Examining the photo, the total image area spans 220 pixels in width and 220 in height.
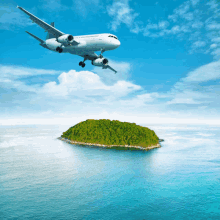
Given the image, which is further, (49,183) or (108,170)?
(108,170)

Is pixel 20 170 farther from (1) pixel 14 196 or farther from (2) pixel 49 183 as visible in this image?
(1) pixel 14 196

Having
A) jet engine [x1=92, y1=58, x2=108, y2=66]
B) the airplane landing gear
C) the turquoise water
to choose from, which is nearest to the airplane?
jet engine [x1=92, y1=58, x2=108, y2=66]

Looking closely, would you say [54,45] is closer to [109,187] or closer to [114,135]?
[109,187]

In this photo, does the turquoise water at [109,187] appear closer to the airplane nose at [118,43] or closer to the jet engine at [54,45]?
the jet engine at [54,45]

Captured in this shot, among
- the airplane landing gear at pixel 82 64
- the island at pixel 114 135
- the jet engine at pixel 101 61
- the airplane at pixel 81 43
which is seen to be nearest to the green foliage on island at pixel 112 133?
the island at pixel 114 135

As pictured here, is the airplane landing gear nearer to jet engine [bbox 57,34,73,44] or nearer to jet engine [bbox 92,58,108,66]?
jet engine [bbox 92,58,108,66]

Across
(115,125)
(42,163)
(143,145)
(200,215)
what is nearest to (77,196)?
(200,215)

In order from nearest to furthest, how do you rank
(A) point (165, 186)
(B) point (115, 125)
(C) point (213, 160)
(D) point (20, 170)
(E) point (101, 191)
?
1. (E) point (101, 191)
2. (A) point (165, 186)
3. (D) point (20, 170)
4. (C) point (213, 160)
5. (B) point (115, 125)
